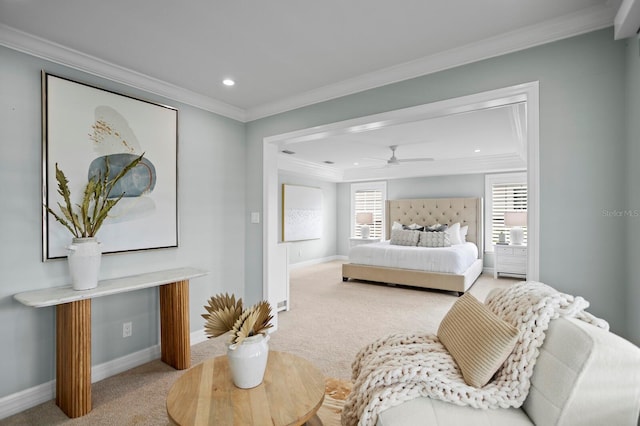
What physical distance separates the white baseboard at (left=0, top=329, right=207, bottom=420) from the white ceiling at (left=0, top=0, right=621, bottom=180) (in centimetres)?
238

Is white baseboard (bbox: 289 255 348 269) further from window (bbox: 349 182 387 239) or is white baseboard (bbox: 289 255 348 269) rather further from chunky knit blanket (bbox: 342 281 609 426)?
chunky knit blanket (bbox: 342 281 609 426)

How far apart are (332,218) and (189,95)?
19.7 ft

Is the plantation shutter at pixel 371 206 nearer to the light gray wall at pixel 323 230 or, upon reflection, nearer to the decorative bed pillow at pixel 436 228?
the light gray wall at pixel 323 230

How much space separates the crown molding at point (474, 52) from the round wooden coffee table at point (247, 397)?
2.32 metres

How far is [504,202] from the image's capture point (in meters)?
6.60

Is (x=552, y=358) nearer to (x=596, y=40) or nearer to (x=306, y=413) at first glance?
(x=306, y=413)

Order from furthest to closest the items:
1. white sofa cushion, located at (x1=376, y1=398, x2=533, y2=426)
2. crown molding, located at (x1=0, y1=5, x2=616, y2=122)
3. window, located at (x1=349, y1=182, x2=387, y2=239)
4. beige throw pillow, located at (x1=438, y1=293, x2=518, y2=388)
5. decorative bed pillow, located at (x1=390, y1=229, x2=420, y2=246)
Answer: window, located at (x1=349, y1=182, x2=387, y2=239) → decorative bed pillow, located at (x1=390, y1=229, x2=420, y2=246) → crown molding, located at (x1=0, y1=5, x2=616, y2=122) → beige throw pillow, located at (x1=438, y1=293, x2=518, y2=388) → white sofa cushion, located at (x1=376, y1=398, x2=533, y2=426)

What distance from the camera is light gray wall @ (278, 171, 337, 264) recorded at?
7297 mm

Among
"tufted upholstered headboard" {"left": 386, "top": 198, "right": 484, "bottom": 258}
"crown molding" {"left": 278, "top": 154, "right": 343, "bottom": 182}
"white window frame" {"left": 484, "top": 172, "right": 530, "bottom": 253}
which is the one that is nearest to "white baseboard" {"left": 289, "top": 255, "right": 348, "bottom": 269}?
"tufted upholstered headboard" {"left": 386, "top": 198, "right": 484, "bottom": 258}

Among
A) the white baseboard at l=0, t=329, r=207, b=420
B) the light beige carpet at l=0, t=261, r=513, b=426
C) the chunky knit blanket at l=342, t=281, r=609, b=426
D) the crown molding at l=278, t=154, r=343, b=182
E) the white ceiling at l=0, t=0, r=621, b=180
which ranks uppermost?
the white ceiling at l=0, t=0, r=621, b=180

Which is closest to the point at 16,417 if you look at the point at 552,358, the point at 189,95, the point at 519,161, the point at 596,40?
the point at 189,95

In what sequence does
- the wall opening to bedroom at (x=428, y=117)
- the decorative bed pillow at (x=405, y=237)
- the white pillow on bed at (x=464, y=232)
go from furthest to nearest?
the white pillow on bed at (x=464, y=232) → the decorative bed pillow at (x=405, y=237) → the wall opening to bedroom at (x=428, y=117)

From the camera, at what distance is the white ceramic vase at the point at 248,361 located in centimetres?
145

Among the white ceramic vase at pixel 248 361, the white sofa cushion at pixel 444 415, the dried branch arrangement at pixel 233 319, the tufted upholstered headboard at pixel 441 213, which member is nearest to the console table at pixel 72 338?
the dried branch arrangement at pixel 233 319
